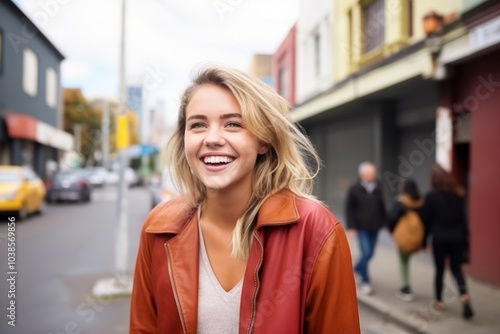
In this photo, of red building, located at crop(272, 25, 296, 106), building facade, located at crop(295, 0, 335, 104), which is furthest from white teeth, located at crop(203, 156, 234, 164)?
building facade, located at crop(295, 0, 335, 104)

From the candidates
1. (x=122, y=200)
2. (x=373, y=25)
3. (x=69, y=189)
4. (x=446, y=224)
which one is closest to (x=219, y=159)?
(x=446, y=224)

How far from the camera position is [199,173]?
1.56m

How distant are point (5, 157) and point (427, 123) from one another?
789 cm

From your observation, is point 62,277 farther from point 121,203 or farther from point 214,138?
point 214,138

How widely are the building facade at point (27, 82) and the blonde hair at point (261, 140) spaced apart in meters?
2.39

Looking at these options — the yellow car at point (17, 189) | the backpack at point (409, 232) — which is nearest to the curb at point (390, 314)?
the backpack at point (409, 232)

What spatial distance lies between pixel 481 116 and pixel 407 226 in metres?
2.32

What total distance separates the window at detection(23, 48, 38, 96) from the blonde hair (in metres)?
3.66

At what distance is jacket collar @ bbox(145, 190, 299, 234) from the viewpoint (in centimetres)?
145

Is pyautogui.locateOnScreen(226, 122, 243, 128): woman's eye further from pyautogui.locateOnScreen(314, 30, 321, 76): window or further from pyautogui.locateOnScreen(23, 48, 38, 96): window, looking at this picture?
pyautogui.locateOnScreen(314, 30, 321, 76): window

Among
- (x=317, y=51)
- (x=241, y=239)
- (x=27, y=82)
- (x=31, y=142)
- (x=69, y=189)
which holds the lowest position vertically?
(x=69, y=189)

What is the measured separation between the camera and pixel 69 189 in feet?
59.6

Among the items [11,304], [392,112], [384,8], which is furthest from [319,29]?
[11,304]

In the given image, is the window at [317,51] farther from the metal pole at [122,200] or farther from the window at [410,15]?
the metal pole at [122,200]
